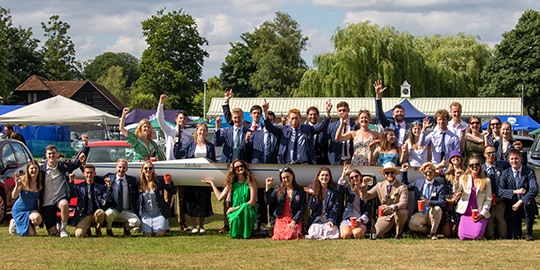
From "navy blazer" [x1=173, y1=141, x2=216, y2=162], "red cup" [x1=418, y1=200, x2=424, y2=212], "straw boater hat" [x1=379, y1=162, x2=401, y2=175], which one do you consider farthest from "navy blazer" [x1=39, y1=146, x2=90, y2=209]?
"red cup" [x1=418, y1=200, x2=424, y2=212]

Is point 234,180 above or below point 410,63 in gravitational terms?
below

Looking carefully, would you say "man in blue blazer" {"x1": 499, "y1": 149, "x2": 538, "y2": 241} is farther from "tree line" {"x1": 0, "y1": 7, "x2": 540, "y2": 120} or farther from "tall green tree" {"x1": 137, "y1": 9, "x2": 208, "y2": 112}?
"tall green tree" {"x1": 137, "y1": 9, "x2": 208, "y2": 112}

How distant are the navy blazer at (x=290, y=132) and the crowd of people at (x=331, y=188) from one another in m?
0.02

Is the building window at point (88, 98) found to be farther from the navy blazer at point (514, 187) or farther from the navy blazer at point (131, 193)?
the navy blazer at point (514, 187)

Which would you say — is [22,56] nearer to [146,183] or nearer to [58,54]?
[58,54]

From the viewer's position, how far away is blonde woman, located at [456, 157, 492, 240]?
9.05 metres

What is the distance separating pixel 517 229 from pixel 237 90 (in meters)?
66.4

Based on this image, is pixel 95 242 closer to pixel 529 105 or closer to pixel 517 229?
pixel 517 229

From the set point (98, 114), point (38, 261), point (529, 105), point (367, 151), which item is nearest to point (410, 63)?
point (529, 105)

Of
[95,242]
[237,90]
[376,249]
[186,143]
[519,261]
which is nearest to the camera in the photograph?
[519,261]

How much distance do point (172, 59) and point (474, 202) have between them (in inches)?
2173

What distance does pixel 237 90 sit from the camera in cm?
7481

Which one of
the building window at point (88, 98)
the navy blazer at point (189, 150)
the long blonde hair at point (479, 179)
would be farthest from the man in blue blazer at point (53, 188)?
the building window at point (88, 98)

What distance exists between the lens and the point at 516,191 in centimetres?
909
